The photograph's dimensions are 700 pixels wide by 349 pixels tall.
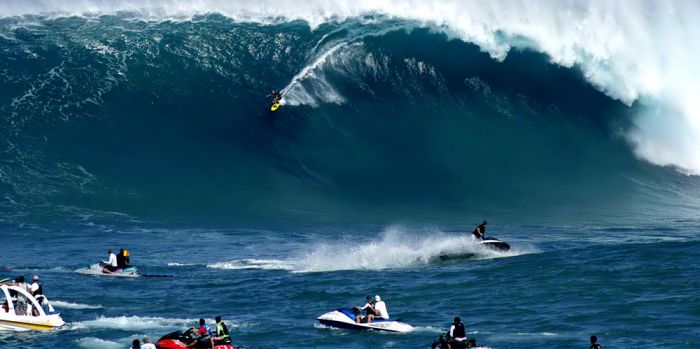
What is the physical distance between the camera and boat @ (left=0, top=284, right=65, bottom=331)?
31562mm

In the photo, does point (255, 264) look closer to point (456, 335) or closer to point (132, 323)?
point (132, 323)

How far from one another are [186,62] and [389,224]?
19358 mm

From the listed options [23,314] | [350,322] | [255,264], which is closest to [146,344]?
[23,314]

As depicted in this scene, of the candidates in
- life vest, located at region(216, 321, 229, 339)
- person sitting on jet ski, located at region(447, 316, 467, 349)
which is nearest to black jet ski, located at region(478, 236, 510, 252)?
person sitting on jet ski, located at region(447, 316, 467, 349)

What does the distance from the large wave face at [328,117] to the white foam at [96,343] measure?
2009 cm

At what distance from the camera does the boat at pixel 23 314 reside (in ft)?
104

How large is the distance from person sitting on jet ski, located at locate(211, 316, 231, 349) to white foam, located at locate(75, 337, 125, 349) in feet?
8.34

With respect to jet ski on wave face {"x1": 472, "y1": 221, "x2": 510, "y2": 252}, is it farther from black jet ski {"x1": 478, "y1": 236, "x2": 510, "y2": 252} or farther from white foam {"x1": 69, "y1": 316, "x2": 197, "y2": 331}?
white foam {"x1": 69, "y1": 316, "x2": 197, "y2": 331}

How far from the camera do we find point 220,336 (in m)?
29.1

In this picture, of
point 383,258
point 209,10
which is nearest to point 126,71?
point 209,10

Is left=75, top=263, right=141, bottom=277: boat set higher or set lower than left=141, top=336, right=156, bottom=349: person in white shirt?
higher

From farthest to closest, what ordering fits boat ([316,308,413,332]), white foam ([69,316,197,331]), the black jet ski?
1. the black jet ski
2. white foam ([69,316,197,331])
3. boat ([316,308,413,332])

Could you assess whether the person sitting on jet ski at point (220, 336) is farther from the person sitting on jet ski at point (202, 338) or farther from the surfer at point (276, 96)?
the surfer at point (276, 96)

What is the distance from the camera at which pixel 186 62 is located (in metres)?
62.3
